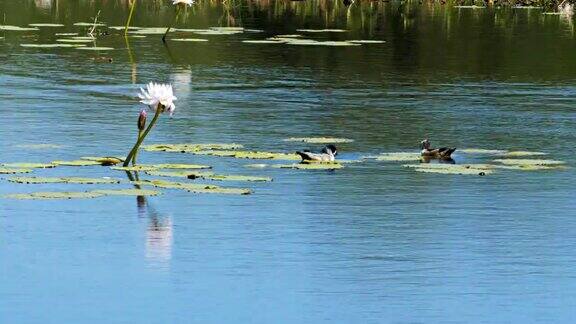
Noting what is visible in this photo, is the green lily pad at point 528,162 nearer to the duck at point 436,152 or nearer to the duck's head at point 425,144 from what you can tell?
the duck at point 436,152

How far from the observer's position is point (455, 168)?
40.7 feet

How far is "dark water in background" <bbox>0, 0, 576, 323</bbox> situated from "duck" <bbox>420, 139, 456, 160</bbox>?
17 cm


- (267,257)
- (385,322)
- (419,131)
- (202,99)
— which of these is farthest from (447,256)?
(202,99)

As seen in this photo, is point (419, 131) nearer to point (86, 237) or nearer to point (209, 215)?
point (209, 215)

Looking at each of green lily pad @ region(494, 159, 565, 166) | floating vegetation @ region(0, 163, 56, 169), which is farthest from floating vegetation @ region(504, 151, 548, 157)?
floating vegetation @ region(0, 163, 56, 169)

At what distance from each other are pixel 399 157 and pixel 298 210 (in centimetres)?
256

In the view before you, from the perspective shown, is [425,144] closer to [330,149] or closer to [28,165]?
[330,149]

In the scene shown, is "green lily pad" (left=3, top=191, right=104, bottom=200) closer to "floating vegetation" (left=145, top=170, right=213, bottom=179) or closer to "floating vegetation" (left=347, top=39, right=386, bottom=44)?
"floating vegetation" (left=145, top=170, right=213, bottom=179)

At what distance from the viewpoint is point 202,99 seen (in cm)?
1742

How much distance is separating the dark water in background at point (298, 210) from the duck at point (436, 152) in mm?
173

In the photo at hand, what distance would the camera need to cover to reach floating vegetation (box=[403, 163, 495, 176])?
40.2 ft

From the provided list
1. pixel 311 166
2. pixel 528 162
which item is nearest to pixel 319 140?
pixel 311 166

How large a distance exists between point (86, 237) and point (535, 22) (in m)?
23.0

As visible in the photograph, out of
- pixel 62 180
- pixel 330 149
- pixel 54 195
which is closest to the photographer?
pixel 54 195
